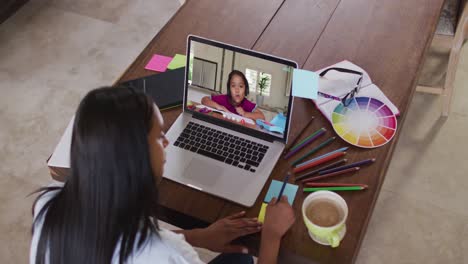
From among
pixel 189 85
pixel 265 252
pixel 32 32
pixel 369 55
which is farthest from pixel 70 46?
pixel 265 252

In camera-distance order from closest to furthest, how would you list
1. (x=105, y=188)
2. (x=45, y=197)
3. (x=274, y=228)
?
(x=105, y=188), (x=45, y=197), (x=274, y=228)

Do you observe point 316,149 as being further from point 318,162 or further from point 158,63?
point 158,63

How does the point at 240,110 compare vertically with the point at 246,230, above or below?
above

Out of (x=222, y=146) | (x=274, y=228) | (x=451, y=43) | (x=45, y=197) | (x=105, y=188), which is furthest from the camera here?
(x=451, y=43)

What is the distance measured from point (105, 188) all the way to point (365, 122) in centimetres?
82

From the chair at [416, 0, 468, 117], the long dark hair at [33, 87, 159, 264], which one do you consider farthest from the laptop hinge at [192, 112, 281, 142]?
the chair at [416, 0, 468, 117]

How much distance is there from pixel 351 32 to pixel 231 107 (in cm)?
55

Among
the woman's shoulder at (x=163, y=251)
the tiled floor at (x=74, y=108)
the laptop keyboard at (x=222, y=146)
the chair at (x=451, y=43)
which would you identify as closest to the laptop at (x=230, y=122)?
the laptop keyboard at (x=222, y=146)

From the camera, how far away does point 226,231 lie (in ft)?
3.89

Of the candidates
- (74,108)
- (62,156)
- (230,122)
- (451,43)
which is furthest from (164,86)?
(451,43)

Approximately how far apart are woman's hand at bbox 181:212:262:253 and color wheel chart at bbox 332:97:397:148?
374 mm

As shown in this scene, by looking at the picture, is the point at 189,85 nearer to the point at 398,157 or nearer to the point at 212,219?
the point at 212,219

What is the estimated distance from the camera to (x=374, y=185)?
4.12 feet

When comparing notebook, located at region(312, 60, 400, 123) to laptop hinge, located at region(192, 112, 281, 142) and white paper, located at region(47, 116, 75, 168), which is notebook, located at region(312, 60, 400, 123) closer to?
laptop hinge, located at region(192, 112, 281, 142)
